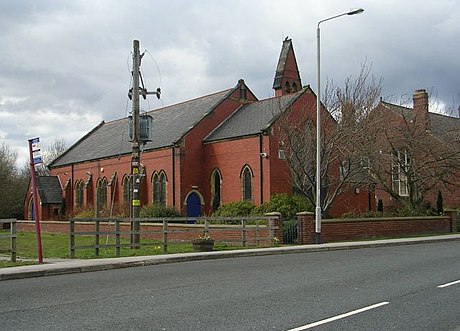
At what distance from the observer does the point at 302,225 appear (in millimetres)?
25344

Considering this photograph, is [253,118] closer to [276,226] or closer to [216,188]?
[216,188]

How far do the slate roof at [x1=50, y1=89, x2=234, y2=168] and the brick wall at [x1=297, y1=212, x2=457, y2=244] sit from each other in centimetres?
1609

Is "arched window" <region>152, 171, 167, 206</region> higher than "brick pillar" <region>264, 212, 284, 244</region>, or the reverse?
"arched window" <region>152, 171, 167, 206</region>

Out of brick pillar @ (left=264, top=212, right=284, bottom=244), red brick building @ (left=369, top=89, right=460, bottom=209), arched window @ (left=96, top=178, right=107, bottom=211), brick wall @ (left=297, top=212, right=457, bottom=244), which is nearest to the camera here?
brick pillar @ (left=264, top=212, right=284, bottom=244)

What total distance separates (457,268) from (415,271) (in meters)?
1.54

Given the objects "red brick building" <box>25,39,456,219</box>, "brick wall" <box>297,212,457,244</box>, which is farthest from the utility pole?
"red brick building" <box>25,39,456,219</box>

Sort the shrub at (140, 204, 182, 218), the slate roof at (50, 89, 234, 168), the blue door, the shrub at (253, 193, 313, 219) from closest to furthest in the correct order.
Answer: the shrub at (253, 193, 313, 219) → the shrub at (140, 204, 182, 218) → the blue door → the slate roof at (50, 89, 234, 168)

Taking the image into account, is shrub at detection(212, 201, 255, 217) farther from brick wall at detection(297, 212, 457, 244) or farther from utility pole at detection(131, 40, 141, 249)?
utility pole at detection(131, 40, 141, 249)

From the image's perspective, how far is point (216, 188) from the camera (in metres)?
41.3

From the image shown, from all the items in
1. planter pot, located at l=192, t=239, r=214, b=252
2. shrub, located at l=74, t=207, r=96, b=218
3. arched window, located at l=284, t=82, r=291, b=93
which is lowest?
planter pot, located at l=192, t=239, r=214, b=252

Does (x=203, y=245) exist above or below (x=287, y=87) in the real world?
below

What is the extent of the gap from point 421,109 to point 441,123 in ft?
17.9

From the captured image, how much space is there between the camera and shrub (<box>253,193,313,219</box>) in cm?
3216

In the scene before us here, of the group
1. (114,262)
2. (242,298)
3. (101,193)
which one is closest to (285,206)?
(114,262)
